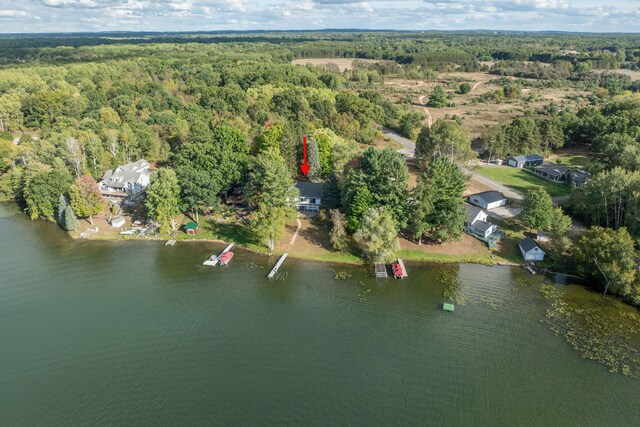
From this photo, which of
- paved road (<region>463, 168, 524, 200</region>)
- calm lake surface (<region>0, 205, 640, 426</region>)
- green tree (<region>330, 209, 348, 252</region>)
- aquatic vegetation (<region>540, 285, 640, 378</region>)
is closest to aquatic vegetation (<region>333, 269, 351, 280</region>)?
calm lake surface (<region>0, 205, 640, 426</region>)

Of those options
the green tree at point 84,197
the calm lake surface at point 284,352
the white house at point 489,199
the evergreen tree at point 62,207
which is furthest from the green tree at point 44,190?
the white house at point 489,199

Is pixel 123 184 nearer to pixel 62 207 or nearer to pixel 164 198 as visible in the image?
pixel 62 207

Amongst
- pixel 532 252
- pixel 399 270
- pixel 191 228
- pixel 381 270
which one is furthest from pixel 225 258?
pixel 532 252

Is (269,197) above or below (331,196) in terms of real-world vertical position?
above

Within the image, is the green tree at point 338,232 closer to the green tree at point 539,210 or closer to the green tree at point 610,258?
the green tree at point 539,210

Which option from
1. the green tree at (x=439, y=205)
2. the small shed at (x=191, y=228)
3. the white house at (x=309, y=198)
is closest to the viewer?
the green tree at (x=439, y=205)

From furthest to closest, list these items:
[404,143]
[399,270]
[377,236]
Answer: [404,143] < [399,270] < [377,236]
